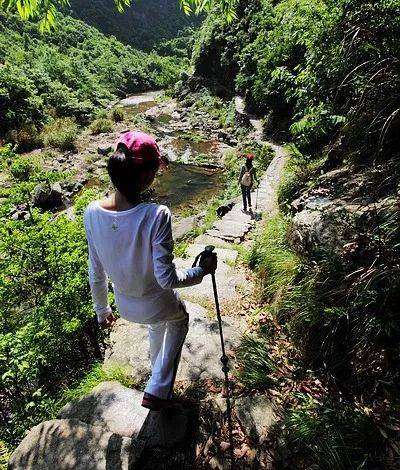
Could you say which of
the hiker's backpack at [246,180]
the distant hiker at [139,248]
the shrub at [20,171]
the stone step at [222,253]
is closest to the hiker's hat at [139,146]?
the distant hiker at [139,248]

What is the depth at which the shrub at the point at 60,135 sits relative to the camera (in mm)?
20516

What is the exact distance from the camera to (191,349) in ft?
12.1

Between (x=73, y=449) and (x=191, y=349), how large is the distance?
1.43 meters

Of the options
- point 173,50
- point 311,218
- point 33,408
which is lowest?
point 33,408

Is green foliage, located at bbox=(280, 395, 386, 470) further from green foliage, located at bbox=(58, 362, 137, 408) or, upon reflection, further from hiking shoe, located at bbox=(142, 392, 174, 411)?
green foliage, located at bbox=(58, 362, 137, 408)

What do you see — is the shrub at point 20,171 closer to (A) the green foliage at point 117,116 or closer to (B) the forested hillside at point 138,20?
(A) the green foliage at point 117,116

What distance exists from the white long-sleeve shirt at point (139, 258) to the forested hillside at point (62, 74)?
30.4 ft

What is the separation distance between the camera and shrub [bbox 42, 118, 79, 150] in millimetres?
20516

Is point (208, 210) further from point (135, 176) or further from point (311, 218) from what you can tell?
point (135, 176)

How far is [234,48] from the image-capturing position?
24.6 metres

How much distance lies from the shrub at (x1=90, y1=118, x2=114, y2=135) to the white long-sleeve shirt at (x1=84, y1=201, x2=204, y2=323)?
A: 23.0 m

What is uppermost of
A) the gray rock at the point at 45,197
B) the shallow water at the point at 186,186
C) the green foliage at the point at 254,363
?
the green foliage at the point at 254,363

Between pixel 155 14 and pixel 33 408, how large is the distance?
86.3 metres

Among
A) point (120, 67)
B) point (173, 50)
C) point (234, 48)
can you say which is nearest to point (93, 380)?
point (234, 48)
